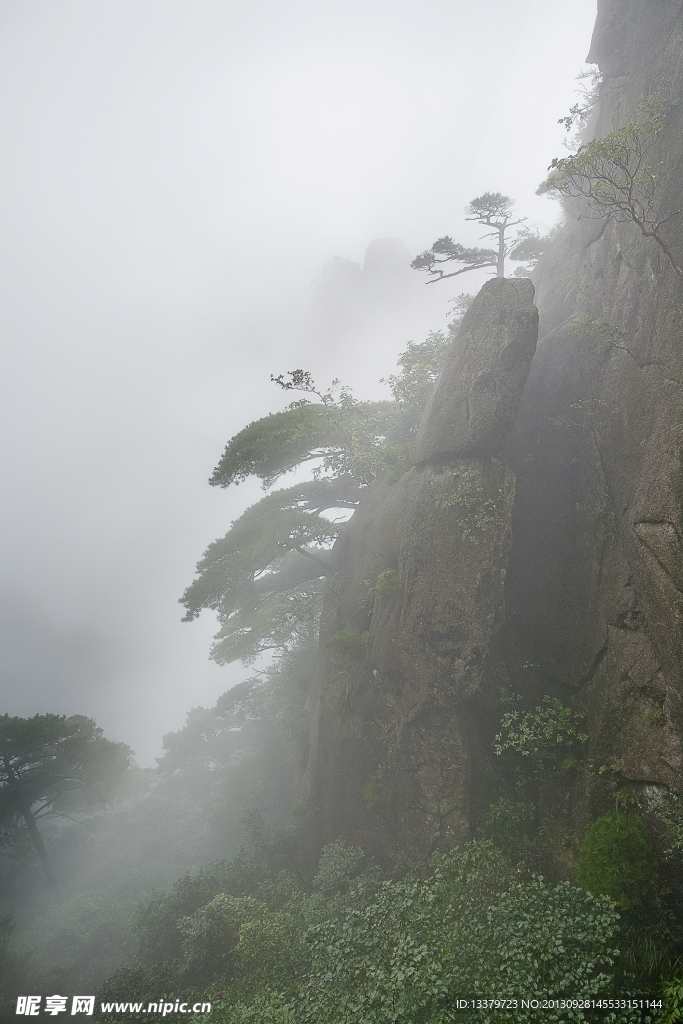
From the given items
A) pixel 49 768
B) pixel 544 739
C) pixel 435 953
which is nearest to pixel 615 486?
pixel 544 739

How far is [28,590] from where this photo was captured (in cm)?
17438

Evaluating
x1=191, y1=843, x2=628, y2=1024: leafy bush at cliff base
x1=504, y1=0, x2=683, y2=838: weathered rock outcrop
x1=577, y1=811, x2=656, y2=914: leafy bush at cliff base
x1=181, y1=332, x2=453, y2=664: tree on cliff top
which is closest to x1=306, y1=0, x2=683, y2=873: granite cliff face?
x1=504, y1=0, x2=683, y2=838: weathered rock outcrop

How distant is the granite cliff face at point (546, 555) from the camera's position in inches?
327

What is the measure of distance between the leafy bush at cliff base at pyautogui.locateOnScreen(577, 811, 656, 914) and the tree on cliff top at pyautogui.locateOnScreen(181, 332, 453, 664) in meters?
11.0

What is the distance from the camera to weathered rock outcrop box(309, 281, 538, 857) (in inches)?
411

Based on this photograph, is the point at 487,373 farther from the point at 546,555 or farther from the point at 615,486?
the point at 546,555

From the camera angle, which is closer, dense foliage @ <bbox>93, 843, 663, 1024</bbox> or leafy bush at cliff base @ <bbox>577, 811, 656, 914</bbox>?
dense foliage @ <bbox>93, 843, 663, 1024</bbox>

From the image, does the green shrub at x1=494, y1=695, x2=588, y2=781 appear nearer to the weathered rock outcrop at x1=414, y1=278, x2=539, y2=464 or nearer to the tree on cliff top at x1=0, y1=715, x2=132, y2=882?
the weathered rock outcrop at x1=414, y1=278, x2=539, y2=464

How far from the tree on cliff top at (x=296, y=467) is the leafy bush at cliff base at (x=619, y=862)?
1098 centimetres

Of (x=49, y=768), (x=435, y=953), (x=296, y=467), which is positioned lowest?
(x=435, y=953)

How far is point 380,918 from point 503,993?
299cm

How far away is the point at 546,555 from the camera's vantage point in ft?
36.3

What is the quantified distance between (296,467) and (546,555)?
30.7 feet

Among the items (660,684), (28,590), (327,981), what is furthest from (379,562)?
(28,590)
